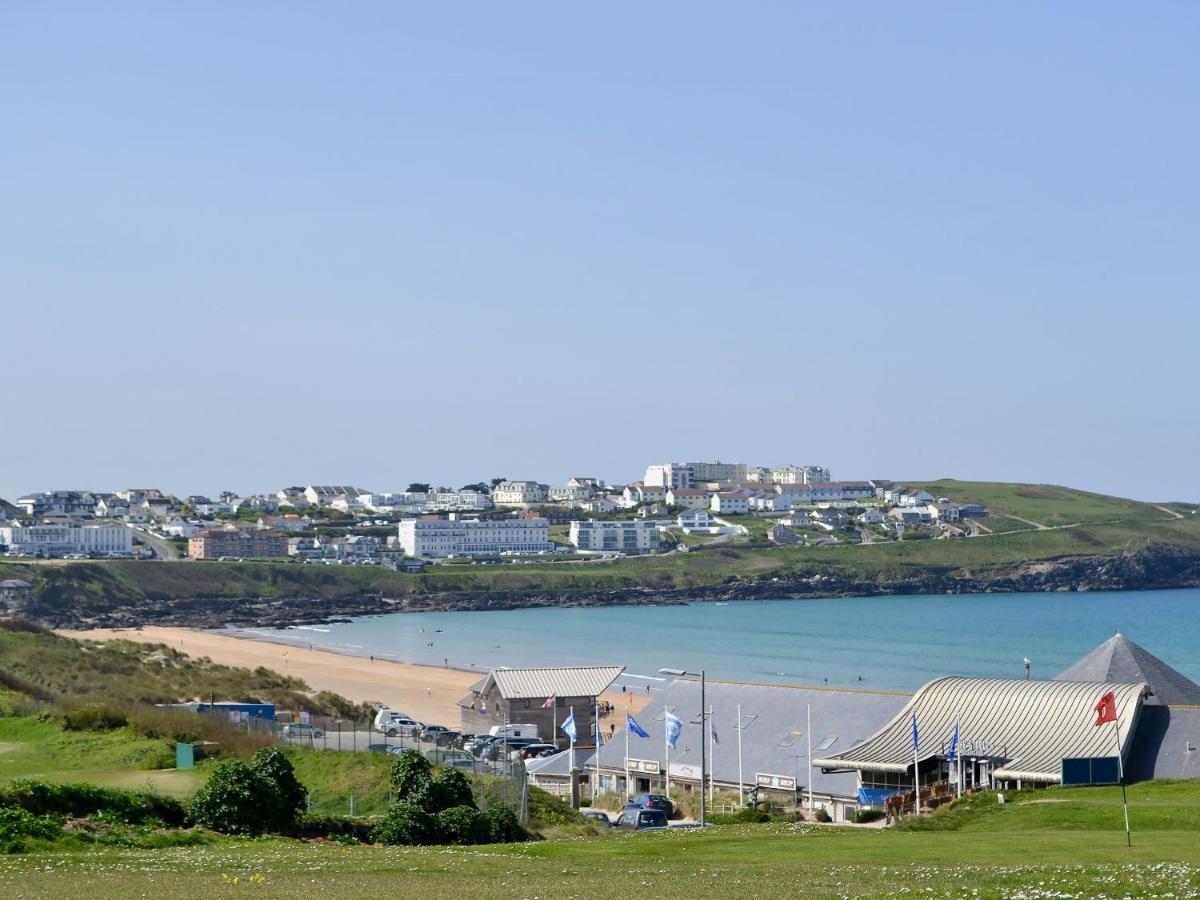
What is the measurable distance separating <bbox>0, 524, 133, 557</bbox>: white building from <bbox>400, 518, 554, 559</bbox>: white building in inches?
1276

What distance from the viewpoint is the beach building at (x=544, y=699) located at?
42.2 m

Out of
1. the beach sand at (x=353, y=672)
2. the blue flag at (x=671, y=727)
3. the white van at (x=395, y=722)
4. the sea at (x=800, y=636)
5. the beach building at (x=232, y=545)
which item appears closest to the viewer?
the blue flag at (x=671, y=727)

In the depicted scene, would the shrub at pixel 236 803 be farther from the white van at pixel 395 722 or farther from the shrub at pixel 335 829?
the white van at pixel 395 722

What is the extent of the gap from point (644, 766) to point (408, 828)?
13.9 metres

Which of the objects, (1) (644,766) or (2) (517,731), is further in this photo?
(2) (517,731)

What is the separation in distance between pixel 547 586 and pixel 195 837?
130m

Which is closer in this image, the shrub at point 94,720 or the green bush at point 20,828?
the green bush at point 20,828

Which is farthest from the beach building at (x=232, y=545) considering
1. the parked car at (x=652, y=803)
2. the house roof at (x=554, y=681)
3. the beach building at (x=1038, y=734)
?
the beach building at (x=1038, y=734)

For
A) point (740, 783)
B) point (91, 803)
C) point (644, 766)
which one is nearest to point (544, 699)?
point (644, 766)

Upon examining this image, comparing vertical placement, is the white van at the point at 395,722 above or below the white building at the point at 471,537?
below

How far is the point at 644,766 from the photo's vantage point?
35.0 m

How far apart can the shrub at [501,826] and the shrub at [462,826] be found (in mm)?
86

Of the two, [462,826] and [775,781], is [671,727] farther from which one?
[462,826]

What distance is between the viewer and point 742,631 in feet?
355
